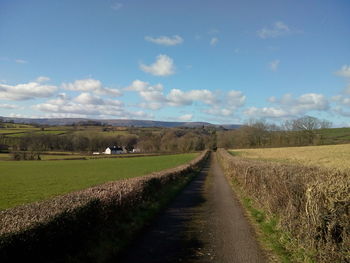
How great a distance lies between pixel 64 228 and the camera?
5902mm

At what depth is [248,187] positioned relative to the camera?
15055 mm

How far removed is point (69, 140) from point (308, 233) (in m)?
119

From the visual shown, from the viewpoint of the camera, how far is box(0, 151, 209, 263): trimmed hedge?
4.77 m

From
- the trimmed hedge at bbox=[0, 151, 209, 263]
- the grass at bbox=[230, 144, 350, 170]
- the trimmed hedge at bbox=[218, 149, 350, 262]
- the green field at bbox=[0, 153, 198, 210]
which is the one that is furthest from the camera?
the grass at bbox=[230, 144, 350, 170]

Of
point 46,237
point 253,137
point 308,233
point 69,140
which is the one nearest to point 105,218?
point 46,237

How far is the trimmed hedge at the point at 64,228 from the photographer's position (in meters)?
4.77

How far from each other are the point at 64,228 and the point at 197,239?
3553mm

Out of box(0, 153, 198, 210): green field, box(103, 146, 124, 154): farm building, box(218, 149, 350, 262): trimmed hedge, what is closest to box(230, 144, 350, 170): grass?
box(218, 149, 350, 262): trimmed hedge

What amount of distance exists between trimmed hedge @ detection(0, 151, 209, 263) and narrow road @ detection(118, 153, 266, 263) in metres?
0.77

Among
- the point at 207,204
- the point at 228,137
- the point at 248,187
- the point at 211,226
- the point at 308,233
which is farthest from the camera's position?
the point at 228,137

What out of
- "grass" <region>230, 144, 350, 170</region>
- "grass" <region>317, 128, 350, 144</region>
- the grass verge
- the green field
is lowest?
the green field

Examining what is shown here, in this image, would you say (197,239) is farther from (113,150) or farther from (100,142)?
(113,150)

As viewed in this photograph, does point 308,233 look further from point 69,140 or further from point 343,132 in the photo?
point 69,140

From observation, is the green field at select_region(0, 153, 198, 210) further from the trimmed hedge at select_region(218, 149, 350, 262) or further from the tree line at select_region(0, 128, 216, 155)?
the tree line at select_region(0, 128, 216, 155)
